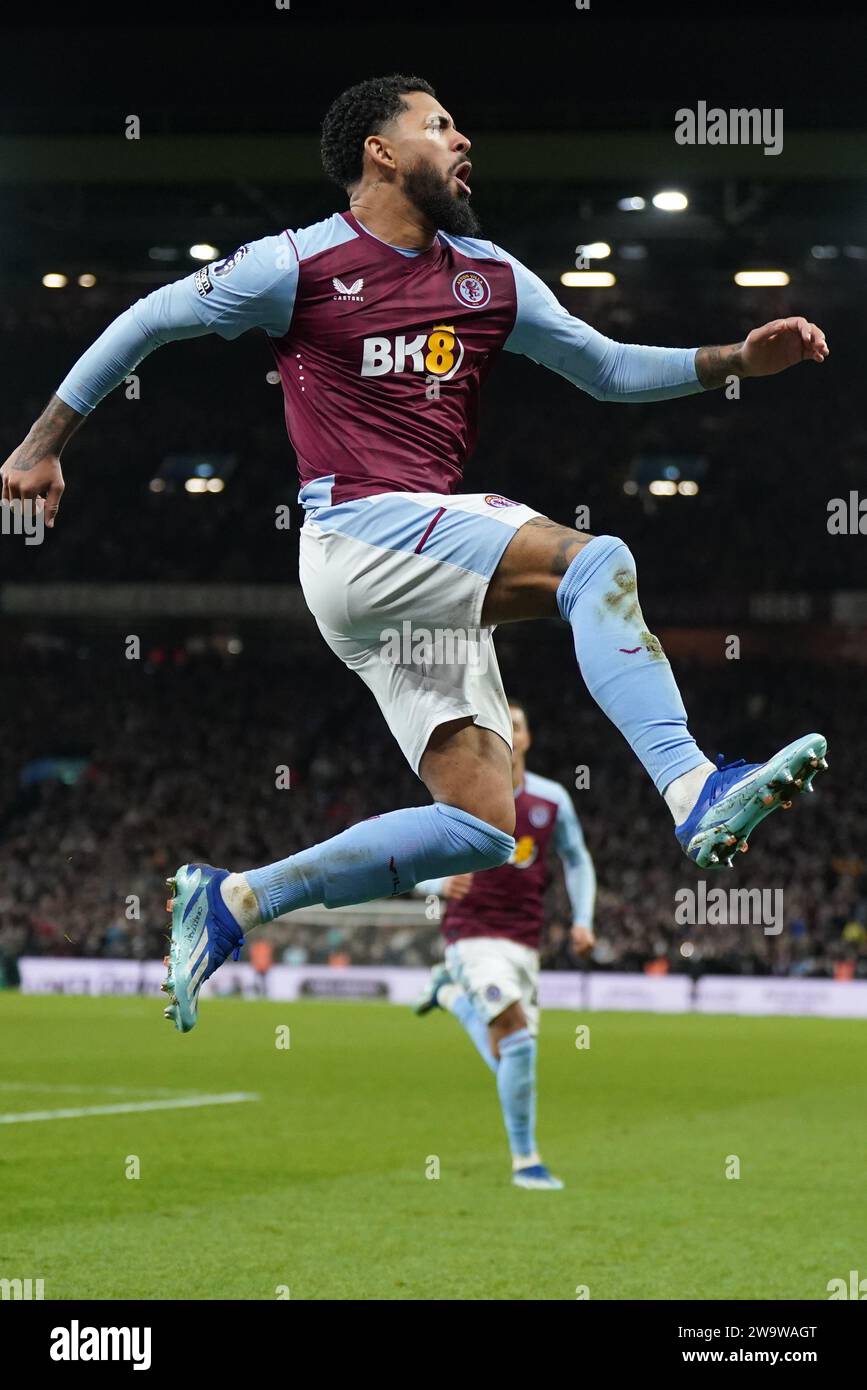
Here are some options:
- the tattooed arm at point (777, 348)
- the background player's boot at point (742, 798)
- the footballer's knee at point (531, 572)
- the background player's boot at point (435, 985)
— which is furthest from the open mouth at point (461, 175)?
the background player's boot at point (435, 985)

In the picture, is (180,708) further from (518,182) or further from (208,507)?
(518,182)

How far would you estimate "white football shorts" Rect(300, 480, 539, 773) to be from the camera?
13.3 ft

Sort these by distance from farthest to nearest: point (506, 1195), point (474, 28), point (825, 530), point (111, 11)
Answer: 1. point (825, 530)
2. point (474, 28)
3. point (111, 11)
4. point (506, 1195)

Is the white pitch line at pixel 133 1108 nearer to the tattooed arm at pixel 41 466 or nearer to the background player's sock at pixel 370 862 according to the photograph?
the background player's sock at pixel 370 862

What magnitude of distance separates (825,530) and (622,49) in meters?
17.7

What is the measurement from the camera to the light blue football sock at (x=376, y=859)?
4.22 m

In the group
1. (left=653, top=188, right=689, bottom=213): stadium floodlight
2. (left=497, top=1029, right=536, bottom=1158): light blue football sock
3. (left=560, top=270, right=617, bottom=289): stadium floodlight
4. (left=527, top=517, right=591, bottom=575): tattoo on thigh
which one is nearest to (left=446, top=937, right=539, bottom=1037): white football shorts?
(left=497, top=1029, right=536, bottom=1158): light blue football sock

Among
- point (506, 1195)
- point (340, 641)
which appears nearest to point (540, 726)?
point (506, 1195)

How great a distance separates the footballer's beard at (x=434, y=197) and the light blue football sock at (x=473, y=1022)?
5925 millimetres

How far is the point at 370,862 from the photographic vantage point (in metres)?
4.22

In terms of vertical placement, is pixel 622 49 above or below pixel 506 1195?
above

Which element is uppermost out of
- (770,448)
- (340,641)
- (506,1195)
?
(770,448)

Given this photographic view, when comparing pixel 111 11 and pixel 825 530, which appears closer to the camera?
pixel 111 11

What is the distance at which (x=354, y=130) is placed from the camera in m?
4.48
